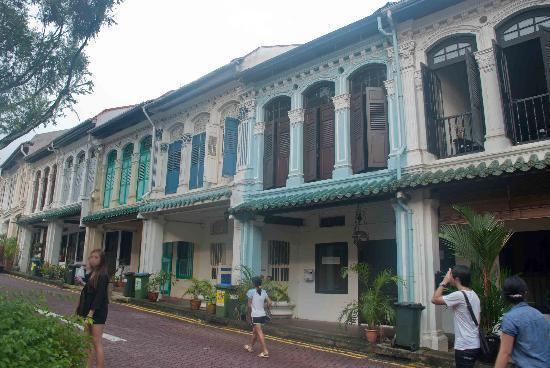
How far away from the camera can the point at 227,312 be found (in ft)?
39.4

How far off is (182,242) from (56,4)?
1034cm

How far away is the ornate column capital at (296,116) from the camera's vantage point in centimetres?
1241

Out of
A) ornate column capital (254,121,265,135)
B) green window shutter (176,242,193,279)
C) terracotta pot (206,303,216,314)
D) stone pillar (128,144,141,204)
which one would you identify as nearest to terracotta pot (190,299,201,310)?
terracotta pot (206,303,216,314)

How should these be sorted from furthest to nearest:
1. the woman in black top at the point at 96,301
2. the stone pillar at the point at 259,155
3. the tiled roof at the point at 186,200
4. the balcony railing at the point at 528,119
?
the tiled roof at the point at 186,200 < the stone pillar at the point at 259,155 < the balcony railing at the point at 528,119 < the woman in black top at the point at 96,301

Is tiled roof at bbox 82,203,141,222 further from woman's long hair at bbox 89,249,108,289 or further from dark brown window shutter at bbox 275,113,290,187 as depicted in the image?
woman's long hair at bbox 89,249,108,289

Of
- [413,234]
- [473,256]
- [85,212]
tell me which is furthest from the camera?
[85,212]

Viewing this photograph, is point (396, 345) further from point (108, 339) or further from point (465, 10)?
point (465, 10)

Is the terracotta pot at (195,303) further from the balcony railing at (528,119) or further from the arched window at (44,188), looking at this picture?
the arched window at (44,188)

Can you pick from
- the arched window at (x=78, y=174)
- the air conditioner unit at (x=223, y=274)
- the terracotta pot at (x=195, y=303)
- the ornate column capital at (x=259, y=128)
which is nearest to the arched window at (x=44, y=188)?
the arched window at (x=78, y=174)

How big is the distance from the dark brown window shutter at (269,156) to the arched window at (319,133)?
1.18 m

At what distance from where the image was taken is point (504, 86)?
898 cm

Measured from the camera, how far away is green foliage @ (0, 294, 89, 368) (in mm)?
3543

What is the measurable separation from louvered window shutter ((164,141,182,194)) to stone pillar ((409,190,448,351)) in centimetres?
918

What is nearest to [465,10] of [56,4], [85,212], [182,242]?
[56,4]
